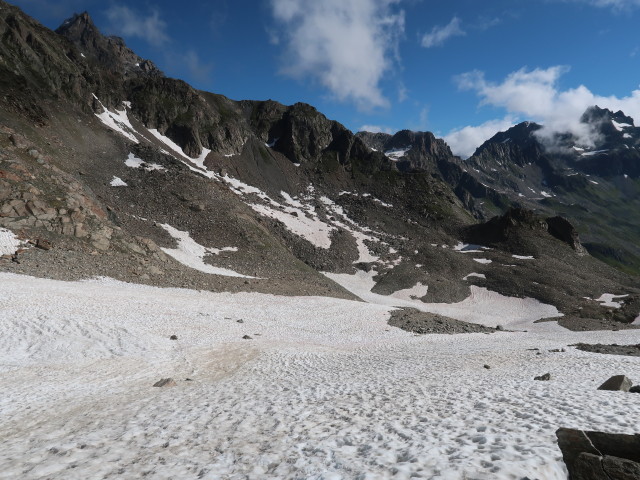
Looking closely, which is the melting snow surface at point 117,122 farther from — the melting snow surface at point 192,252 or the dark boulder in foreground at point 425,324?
the dark boulder in foreground at point 425,324

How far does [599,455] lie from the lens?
21.0ft

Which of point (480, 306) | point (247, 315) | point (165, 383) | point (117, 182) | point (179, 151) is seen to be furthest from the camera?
point (179, 151)

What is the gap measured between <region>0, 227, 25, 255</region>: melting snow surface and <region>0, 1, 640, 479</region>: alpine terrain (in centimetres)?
68

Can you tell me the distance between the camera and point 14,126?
216 ft

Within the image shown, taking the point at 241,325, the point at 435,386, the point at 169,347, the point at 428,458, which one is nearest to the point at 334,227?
the point at 241,325

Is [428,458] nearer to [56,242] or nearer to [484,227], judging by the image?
[56,242]

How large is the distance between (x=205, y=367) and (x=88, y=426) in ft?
33.4

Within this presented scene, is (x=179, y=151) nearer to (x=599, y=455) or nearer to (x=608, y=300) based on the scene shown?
(x=608, y=300)

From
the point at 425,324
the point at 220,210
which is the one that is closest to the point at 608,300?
the point at 425,324

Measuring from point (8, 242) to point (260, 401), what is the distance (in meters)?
38.9

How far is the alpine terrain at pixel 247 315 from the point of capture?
30.4ft

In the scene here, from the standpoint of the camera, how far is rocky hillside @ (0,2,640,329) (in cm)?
4638

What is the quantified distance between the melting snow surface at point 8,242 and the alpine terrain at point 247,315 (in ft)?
2.22

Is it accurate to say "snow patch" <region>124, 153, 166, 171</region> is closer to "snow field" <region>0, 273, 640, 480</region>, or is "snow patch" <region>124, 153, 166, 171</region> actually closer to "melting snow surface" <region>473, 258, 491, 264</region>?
"snow field" <region>0, 273, 640, 480</region>
